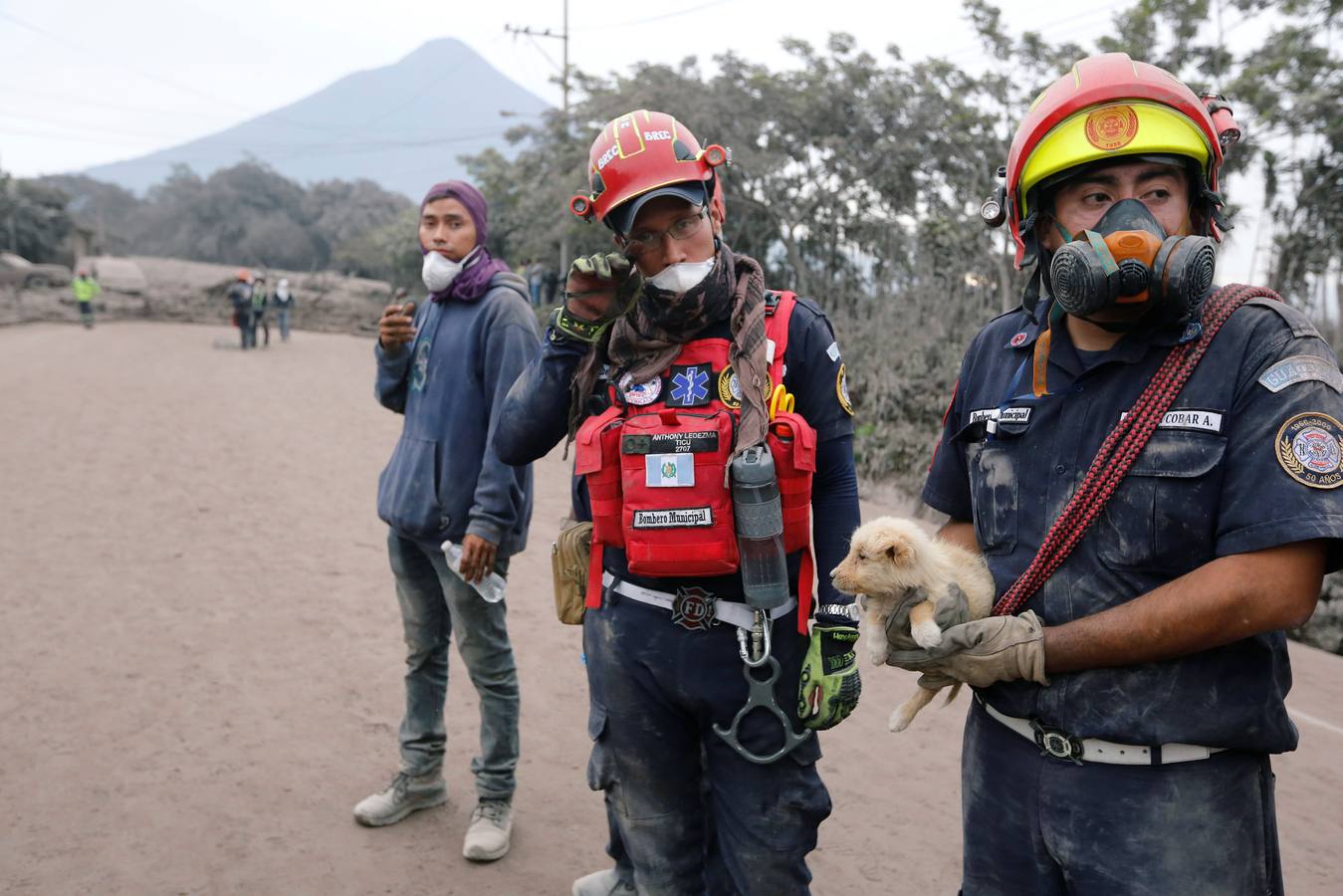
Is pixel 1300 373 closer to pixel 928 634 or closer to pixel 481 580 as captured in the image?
pixel 928 634

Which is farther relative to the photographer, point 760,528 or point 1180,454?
point 760,528

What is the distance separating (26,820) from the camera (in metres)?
4.05

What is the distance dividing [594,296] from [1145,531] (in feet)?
4.65

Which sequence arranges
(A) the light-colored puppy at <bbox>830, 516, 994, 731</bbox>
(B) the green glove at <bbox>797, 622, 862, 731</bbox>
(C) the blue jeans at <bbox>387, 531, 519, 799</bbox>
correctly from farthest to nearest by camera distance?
(C) the blue jeans at <bbox>387, 531, 519, 799</bbox>, (B) the green glove at <bbox>797, 622, 862, 731</bbox>, (A) the light-colored puppy at <bbox>830, 516, 994, 731</bbox>

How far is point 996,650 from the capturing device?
1.86 m

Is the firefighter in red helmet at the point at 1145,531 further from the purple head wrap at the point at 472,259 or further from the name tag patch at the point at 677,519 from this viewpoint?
the purple head wrap at the point at 472,259

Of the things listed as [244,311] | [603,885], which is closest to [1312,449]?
[603,885]

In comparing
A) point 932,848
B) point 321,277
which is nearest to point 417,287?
point 321,277

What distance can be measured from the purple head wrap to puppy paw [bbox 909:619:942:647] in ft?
7.90

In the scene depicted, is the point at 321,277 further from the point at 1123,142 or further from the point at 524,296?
the point at 1123,142

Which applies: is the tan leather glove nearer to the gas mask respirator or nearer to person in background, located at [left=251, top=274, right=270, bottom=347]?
the gas mask respirator

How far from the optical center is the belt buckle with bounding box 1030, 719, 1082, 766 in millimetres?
1853

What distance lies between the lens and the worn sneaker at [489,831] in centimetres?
384

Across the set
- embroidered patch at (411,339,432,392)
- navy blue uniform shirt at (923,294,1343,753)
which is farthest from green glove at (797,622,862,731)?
embroidered patch at (411,339,432,392)
